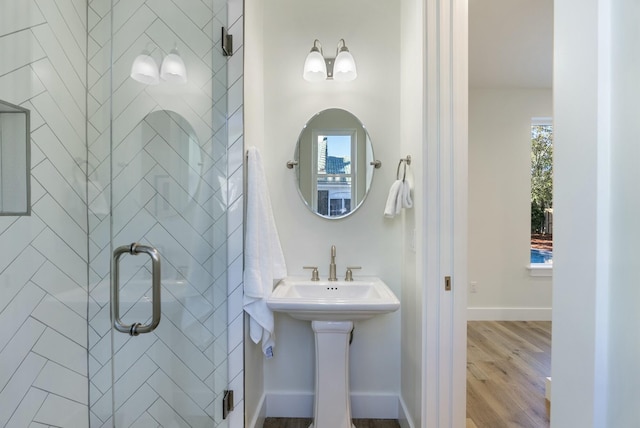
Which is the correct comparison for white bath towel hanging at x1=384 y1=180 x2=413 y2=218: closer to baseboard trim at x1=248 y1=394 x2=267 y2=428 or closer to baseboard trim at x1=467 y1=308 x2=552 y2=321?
baseboard trim at x1=248 y1=394 x2=267 y2=428

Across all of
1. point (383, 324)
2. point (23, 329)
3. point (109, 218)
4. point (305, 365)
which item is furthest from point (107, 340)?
point (383, 324)

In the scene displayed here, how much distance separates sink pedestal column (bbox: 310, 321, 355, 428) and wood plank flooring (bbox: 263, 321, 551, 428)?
29 centimetres

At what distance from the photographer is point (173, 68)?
1443 millimetres

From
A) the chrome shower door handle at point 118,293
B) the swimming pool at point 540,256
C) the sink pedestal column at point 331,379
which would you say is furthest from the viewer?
the swimming pool at point 540,256

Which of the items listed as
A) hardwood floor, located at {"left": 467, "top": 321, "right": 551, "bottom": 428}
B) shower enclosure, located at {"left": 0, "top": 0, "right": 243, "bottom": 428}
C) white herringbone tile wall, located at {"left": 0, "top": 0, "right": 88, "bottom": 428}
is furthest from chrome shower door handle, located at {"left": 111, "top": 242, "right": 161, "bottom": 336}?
hardwood floor, located at {"left": 467, "top": 321, "right": 551, "bottom": 428}

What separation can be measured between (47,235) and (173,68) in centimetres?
96

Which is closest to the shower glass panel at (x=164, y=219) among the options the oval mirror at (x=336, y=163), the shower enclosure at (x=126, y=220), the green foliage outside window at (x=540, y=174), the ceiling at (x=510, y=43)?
the shower enclosure at (x=126, y=220)

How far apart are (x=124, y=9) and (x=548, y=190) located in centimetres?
434

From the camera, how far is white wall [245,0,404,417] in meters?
1.95

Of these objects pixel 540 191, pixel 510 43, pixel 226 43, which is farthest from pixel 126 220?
pixel 540 191

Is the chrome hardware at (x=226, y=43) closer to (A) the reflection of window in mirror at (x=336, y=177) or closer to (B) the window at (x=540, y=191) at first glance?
(A) the reflection of window in mirror at (x=336, y=177)

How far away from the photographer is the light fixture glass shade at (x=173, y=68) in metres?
1.43

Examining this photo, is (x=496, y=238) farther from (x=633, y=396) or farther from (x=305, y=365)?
(x=633, y=396)

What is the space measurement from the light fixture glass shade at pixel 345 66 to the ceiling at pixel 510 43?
3.73 ft
